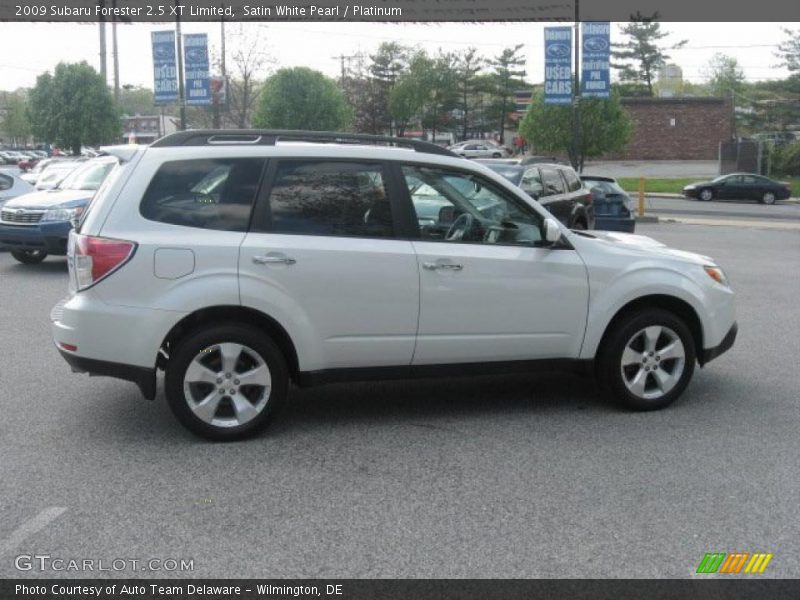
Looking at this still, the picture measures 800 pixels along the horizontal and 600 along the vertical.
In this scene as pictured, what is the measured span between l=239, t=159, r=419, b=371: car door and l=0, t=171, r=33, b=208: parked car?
1191 centimetres

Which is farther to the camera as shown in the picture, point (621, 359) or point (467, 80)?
point (467, 80)

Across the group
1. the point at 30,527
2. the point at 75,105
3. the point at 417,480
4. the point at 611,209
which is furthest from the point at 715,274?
the point at 75,105

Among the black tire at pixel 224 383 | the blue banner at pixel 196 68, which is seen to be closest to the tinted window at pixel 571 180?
the black tire at pixel 224 383

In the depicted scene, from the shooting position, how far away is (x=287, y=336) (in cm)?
551

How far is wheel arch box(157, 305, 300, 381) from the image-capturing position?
17.6 feet

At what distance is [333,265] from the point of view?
18.0ft

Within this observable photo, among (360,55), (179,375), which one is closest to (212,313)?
(179,375)

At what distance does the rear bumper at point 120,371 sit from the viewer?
532cm

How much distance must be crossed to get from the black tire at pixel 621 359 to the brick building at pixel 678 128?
205 ft

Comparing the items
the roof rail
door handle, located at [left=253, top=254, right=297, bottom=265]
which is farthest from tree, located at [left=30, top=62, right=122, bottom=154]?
door handle, located at [left=253, top=254, right=297, bottom=265]

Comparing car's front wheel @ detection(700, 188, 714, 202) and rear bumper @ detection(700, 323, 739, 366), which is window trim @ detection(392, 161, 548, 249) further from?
car's front wheel @ detection(700, 188, 714, 202)

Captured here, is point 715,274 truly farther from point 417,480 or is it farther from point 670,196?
point 670,196

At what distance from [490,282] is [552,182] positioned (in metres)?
9.79
